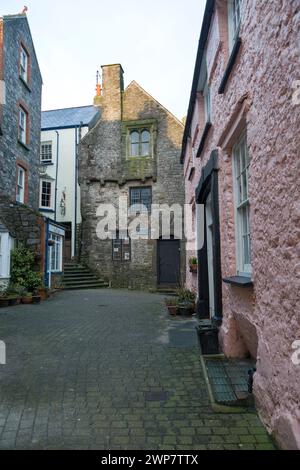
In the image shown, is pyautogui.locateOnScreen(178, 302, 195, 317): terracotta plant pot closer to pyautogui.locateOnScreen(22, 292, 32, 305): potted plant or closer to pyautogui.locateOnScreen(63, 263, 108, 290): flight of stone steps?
pyautogui.locateOnScreen(22, 292, 32, 305): potted plant

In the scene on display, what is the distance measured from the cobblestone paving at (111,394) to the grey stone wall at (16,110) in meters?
8.84

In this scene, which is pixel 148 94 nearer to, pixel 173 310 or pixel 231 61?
pixel 173 310

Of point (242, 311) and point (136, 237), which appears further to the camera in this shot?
point (136, 237)

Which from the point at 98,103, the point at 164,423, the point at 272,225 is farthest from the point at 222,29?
the point at 98,103

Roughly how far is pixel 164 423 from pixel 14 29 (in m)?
17.2

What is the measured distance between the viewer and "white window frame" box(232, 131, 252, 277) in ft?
14.1

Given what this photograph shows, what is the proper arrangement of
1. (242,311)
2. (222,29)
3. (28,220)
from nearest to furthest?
(242,311)
(222,29)
(28,220)

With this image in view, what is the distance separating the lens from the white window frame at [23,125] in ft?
49.7

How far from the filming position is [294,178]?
2379 mm

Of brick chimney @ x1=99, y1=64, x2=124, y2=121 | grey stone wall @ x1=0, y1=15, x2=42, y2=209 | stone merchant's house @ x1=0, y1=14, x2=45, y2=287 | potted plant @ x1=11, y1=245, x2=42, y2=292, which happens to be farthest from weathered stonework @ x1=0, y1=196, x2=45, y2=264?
brick chimney @ x1=99, y1=64, x2=124, y2=121

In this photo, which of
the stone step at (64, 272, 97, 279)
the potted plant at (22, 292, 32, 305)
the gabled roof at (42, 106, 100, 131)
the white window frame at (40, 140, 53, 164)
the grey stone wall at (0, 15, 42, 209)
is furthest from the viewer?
the white window frame at (40, 140, 53, 164)

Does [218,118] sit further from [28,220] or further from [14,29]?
[14,29]

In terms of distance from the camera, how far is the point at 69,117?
2344 centimetres

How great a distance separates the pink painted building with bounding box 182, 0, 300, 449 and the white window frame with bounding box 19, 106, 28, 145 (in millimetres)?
12230
